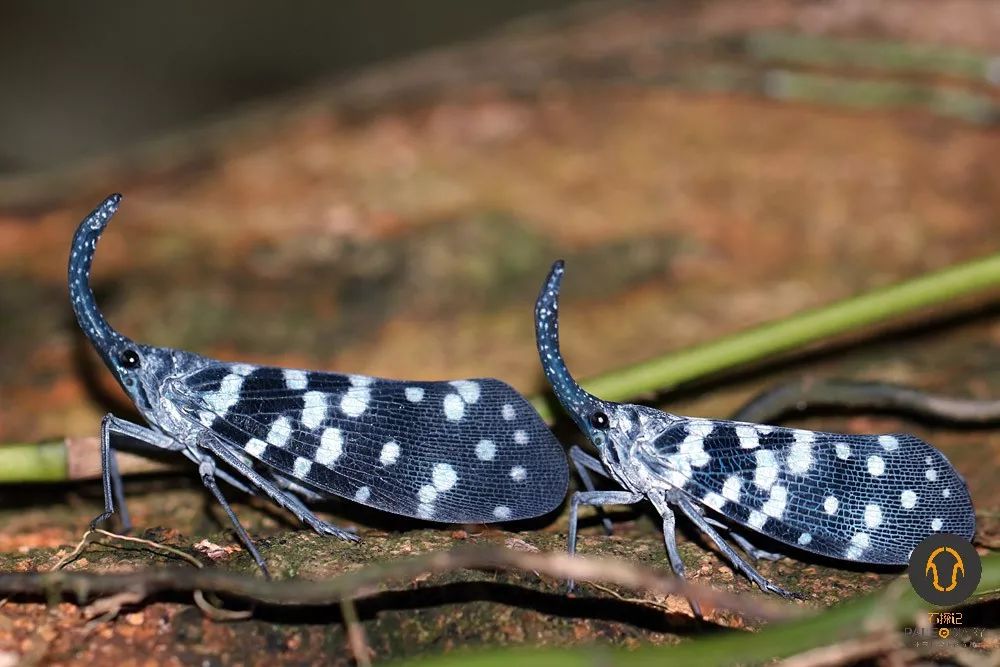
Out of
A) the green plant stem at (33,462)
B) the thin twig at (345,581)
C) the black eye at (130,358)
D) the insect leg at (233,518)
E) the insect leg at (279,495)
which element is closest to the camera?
the thin twig at (345,581)

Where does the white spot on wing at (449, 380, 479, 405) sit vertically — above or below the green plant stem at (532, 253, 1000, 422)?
below

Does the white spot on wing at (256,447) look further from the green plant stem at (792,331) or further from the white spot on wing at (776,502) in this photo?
the white spot on wing at (776,502)

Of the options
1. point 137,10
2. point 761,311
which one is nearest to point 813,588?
point 761,311

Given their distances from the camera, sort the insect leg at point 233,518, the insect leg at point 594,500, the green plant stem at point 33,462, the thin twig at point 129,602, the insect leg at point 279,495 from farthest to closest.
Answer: the green plant stem at point 33,462 → the insect leg at point 279,495 → the insect leg at point 594,500 → the insect leg at point 233,518 → the thin twig at point 129,602

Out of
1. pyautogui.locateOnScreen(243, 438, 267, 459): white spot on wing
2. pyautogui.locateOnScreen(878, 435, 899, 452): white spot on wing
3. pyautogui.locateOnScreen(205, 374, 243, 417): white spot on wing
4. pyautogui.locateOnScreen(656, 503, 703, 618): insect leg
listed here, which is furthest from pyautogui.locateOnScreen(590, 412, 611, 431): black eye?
pyautogui.locateOnScreen(205, 374, 243, 417): white spot on wing

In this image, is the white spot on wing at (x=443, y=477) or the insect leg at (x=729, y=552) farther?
the white spot on wing at (x=443, y=477)

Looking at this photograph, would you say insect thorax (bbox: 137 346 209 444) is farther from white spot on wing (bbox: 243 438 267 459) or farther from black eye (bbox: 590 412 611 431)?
black eye (bbox: 590 412 611 431)

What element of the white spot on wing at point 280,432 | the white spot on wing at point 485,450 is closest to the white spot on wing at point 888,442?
the white spot on wing at point 485,450
